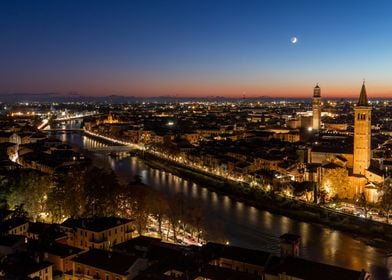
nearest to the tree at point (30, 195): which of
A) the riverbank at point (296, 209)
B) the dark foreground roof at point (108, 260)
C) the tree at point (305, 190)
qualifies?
the dark foreground roof at point (108, 260)

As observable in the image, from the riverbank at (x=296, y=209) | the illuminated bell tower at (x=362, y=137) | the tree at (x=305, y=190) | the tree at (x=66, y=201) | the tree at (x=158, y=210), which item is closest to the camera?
the tree at (x=158, y=210)

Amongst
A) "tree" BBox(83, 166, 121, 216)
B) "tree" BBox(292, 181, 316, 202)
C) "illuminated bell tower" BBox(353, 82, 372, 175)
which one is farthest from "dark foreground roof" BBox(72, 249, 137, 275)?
"illuminated bell tower" BBox(353, 82, 372, 175)

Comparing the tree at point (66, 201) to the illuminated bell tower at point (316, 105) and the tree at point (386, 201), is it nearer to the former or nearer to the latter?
the tree at point (386, 201)

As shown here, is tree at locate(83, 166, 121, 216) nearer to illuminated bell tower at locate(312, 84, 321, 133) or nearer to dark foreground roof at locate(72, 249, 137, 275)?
dark foreground roof at locate(72, 249, 137, 275)

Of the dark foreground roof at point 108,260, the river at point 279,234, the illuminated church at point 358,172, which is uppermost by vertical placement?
the illuminated church at point 358,172

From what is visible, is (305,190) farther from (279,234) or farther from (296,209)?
(279,234)

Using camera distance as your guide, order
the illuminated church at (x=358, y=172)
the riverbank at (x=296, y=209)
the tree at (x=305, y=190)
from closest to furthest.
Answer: the riverbank at (x=296, y=209) < the illuminated church at (x=358, y=172) < the tree at (x=305, y=190)

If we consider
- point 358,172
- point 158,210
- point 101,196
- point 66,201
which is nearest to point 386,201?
point 358,172

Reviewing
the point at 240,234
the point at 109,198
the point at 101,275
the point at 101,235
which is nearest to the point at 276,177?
the point at 240,234

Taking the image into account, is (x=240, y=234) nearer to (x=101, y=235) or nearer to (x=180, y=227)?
(x=180, y=227)
